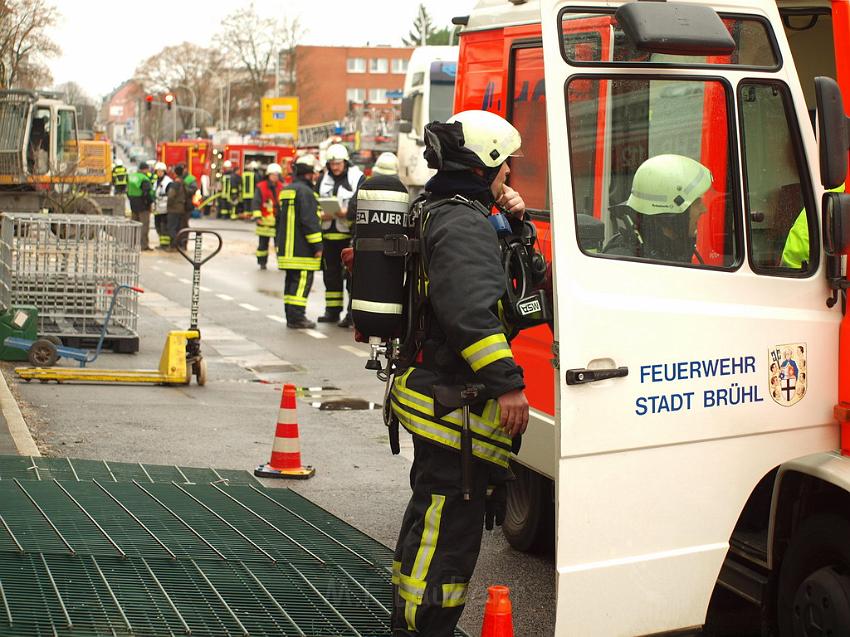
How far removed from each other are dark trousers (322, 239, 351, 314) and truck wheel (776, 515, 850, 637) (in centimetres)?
1114

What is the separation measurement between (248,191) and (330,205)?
1268 inches

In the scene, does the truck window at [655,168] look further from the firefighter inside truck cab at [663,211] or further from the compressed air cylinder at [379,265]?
the compressed air cylinder at [379,265]

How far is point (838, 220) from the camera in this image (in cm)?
389

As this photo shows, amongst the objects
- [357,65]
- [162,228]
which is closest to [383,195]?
Answer: [162,228]

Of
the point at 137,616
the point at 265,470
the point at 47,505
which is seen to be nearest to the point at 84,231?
the point at 265,470

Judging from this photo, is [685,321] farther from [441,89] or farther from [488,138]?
[441,89]

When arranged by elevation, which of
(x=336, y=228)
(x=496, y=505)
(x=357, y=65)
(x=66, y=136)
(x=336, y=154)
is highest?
(x=357, y=65)

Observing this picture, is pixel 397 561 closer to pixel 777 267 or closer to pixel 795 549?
pixel 795 549

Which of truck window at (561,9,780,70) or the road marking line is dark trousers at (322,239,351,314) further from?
truck window at (561,9,780,70)

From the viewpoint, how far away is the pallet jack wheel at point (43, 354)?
1095 centimetres

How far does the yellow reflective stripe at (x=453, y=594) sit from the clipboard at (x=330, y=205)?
1054 centimetres

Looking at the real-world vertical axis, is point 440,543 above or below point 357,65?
below

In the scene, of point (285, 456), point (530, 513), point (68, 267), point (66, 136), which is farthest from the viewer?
point (66, 136)

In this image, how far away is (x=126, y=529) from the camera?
5.86 m
